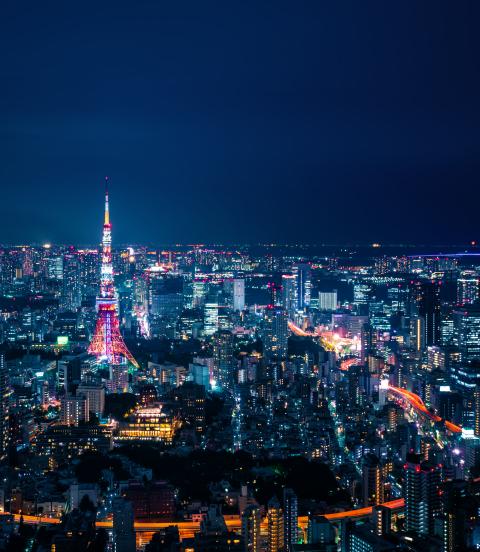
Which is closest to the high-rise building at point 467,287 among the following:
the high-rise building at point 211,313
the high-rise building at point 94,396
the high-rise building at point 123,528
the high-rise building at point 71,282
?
the high-rise building at point 211,313

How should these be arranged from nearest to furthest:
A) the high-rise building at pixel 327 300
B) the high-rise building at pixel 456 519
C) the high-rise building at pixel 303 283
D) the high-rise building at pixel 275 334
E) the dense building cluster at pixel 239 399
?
the high-rise building at pixel 456 519 < the dense building cluster at pixel 239 399 < the high-rise building at pixel 275 334 < the high-rise building at pixel 327 300 < the high-rise building at pixel 303 283

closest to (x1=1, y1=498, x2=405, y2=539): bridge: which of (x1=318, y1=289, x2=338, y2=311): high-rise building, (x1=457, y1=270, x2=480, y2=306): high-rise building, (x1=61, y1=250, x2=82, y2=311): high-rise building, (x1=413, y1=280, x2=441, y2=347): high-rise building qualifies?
(x1=413, y1=280, x2=441, y2=347): high-rise building

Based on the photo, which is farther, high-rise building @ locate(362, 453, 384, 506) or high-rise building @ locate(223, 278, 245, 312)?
high-rise building @ locate(223, 278, 245, 312)

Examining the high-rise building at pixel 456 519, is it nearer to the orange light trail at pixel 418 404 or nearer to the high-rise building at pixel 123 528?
the high-rise building at pixel 123 528

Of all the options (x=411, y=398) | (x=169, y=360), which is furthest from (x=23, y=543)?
(x=169, y=360)

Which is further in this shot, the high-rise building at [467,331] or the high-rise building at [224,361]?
the high-rise building at [467,331]

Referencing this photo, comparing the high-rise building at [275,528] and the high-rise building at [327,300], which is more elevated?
the high-rise building at [327,300]

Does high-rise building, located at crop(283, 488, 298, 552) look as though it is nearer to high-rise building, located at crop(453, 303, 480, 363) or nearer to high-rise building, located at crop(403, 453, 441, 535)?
high-rise building, located at crop(403, 453, 441, 535)
